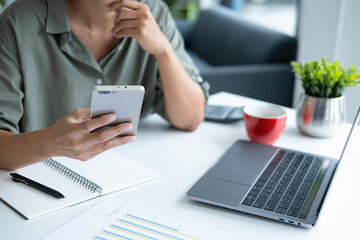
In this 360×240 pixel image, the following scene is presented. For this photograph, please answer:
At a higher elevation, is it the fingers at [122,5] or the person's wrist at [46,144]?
the fingers at [122,5]

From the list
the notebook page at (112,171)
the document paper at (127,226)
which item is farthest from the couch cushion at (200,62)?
the document paper at (127,226)

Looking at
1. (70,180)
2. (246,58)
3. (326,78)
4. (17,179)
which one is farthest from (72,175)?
(246,58)

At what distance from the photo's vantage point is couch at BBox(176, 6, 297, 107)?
96.4 inches

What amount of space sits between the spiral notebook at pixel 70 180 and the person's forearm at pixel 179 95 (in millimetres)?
266

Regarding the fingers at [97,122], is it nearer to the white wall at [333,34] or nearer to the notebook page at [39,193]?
the notebook page at [39,193]

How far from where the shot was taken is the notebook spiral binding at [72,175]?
0.97 m

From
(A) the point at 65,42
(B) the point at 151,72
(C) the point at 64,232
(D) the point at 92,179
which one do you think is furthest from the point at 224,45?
(C) the point at 64,232

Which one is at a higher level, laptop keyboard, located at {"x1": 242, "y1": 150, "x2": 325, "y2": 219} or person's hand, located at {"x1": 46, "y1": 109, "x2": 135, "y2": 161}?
person's hand, located at {"x1": 46, "y1": 109, "x2": 135, "y2": 161}

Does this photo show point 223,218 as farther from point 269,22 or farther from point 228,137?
point 269,22

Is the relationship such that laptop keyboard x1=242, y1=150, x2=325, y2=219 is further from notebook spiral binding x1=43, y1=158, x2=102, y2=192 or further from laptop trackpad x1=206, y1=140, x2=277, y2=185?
notebook spiral binding x1=43, y1=158, x2=102, y2=192

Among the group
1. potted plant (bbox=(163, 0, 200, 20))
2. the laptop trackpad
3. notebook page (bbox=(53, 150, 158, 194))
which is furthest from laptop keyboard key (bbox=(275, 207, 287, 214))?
potted plant (bbox=(163, 0, 200, 20))

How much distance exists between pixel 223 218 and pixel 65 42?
70 centimetres

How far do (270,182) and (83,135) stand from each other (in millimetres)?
417

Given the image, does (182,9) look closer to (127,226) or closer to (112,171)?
(112,171)
